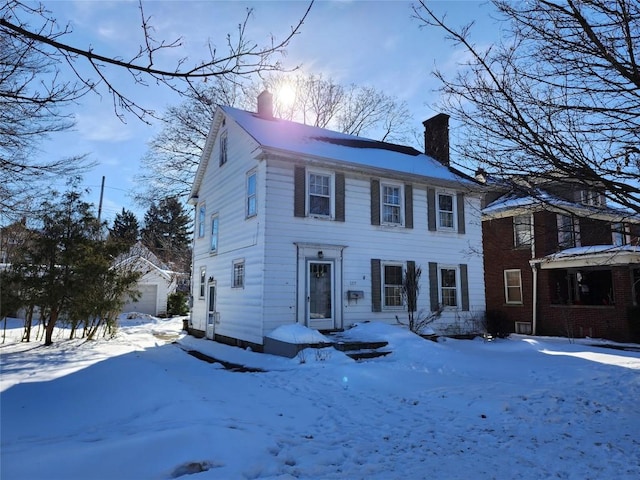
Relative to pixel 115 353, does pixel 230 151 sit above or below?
above

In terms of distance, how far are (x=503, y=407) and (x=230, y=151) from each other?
41.9 ft

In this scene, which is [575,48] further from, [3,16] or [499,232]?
[499,232]

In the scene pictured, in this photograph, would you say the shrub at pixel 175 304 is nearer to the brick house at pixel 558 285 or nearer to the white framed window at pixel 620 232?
the brick house at pixel 558 285

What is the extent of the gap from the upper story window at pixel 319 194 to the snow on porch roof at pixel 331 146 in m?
0.72

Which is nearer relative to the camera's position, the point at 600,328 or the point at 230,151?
the point at 230,151

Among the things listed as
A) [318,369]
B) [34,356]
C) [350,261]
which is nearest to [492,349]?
[350,261]

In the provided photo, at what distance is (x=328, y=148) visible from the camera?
1501 cm

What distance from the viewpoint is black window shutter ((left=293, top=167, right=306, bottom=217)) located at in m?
13.2

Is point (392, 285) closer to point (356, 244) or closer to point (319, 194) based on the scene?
point (356, 244)

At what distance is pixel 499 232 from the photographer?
21.4 m

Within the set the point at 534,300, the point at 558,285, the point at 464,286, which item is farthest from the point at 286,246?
the point at 558,285

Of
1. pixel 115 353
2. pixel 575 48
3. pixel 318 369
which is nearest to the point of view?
pixel 575 48

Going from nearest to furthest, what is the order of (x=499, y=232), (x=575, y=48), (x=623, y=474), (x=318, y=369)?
(x=623, y=474), (x=575, y=48), (x=318, y=369), (x=499, y=232)

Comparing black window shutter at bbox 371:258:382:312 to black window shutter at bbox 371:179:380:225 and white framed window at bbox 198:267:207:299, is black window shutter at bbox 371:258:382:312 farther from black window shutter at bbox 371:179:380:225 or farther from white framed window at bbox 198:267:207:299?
white framed window at bbox 198:267:207:299
